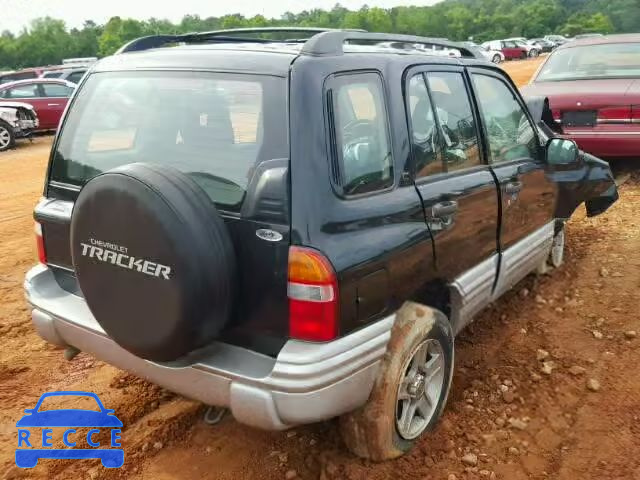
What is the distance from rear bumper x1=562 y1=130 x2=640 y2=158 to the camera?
6746 millimetres

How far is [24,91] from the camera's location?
601 inches

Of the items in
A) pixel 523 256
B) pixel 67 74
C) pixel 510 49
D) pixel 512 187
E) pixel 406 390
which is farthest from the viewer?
pixel 510 49

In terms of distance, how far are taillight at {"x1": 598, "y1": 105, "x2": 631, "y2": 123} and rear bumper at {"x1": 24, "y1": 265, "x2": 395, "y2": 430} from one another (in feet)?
17.8

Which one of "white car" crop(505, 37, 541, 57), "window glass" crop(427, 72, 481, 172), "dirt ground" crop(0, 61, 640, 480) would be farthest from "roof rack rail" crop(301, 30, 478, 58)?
"white car" crop(505, 37, 541, 57)

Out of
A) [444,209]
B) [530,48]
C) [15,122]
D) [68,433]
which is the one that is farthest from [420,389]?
[530,48]

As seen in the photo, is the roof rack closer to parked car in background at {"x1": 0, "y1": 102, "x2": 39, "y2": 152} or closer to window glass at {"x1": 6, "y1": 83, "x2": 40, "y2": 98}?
parked car in background at {"x1": 0, "y1": 102, "x2": 39, "y2": 152}

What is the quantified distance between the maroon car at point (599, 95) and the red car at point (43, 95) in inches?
471

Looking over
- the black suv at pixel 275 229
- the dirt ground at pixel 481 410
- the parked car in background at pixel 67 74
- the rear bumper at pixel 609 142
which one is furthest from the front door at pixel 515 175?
the parked car in background at pixel 67 74

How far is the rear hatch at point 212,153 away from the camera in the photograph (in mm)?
2338

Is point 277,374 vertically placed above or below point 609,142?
above

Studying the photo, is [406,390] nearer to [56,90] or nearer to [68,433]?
[68,433]

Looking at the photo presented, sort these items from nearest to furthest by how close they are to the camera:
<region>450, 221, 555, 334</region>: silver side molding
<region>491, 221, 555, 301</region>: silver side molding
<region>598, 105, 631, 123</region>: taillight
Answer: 1. <region>450, 221, 555, 334</region>: silver side molding
2. <region>491, 221, 555, 301</region>: silver side molding
3. <region>598, 105, 631, 123</region>: taillight

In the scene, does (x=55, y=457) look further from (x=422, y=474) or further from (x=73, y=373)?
(x=422, y=474)

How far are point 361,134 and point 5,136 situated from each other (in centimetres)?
1312
